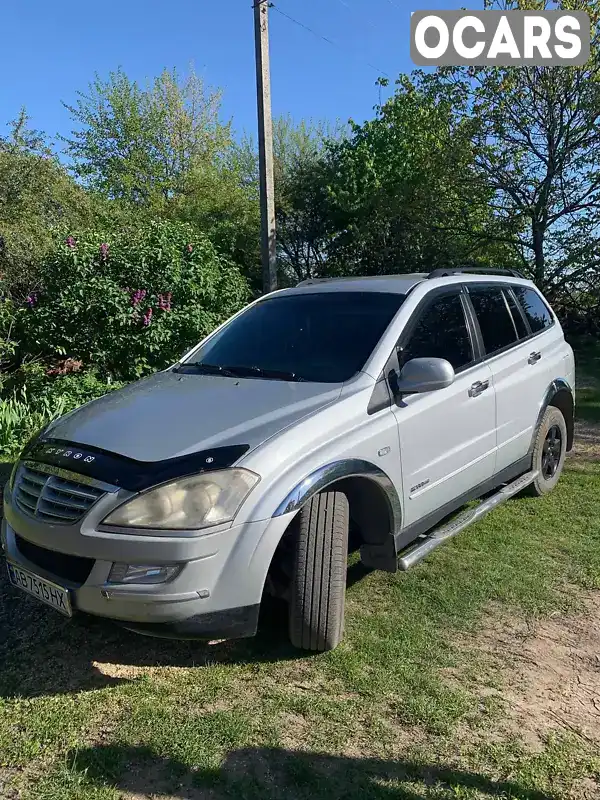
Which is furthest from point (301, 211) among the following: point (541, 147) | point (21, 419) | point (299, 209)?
point (21, 419)

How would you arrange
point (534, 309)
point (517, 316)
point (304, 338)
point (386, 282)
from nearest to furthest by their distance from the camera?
point (304, 338)
point (386, 282)
point (517, 316)
point (534, 309)

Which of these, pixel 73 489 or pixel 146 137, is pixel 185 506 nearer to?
pixel 73 489

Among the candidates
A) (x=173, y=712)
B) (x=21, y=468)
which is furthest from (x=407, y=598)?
(x=21, y=468)

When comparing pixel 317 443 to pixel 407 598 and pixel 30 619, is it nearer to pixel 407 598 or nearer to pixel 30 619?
pixel 407 598

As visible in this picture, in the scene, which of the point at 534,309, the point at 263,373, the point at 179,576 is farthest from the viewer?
the point at 534,309

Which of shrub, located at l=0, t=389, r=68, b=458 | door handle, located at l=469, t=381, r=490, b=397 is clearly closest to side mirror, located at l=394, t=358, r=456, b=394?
door handle, located at l=469, t=381, r=490, b=397

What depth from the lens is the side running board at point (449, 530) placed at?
10.9 ft

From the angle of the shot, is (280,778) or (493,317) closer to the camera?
(280,778)

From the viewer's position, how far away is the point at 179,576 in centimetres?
255

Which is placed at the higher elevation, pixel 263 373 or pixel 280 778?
pixel 263 373

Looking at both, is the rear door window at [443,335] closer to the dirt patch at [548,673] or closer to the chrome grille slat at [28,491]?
the dirt patch at [548,673]

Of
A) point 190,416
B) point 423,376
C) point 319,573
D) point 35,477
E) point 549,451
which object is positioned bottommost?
point 549,451

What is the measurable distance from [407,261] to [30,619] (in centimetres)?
1283

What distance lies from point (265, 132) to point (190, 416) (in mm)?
8228
